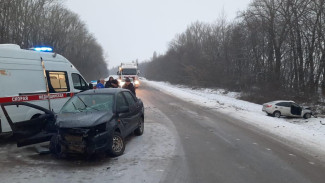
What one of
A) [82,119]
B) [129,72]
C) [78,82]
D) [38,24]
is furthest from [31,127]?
[38,24]

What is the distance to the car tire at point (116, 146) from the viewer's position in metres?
6.88

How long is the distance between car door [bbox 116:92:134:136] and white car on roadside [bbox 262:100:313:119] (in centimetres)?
1657

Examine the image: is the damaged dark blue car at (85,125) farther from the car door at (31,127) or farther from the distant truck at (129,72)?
the distant truck at (129,72)

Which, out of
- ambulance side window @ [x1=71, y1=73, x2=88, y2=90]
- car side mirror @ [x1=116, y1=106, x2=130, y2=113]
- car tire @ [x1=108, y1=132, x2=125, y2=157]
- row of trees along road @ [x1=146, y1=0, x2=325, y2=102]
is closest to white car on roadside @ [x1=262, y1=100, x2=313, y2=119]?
row of trees along road @ [x1=146, y1=0, x2=325, y2=102]

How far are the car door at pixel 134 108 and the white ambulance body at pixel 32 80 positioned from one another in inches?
98.1

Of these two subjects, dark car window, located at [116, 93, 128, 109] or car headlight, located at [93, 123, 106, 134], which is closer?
car headlight, located at [93, 123, 106, 134]

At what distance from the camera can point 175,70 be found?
69.2m

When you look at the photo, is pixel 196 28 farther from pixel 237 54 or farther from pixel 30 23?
pixel 30 23

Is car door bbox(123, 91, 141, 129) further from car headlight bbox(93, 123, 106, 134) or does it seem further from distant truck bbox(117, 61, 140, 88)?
distant truck bbox(117, 61, 140, 88)

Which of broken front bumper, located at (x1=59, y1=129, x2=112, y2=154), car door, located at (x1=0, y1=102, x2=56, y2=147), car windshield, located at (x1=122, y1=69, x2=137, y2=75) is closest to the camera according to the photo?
broken front bumper, located at (x1=59, y1=129, x2=112, y2=154)

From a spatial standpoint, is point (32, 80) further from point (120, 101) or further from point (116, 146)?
point (116, 146)

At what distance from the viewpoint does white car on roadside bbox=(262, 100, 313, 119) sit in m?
22.3

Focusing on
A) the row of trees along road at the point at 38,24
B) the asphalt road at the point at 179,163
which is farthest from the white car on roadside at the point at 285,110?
the row of trees along road at the point at 38,24

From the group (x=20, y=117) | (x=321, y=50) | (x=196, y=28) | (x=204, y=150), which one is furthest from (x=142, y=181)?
(x=196, y=28)
